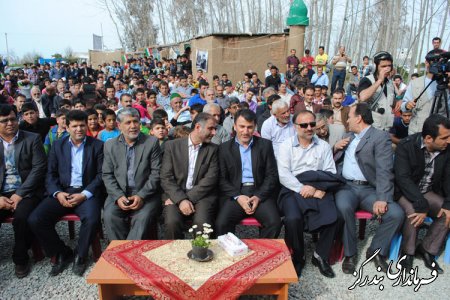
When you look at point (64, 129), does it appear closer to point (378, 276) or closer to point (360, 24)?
point (378, 276)

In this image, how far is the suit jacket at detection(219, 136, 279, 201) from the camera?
158 inches

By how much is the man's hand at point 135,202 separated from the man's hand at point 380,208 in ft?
8.24

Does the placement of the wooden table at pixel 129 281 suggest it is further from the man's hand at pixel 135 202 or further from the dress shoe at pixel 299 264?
the man's hand at pixel 135 202

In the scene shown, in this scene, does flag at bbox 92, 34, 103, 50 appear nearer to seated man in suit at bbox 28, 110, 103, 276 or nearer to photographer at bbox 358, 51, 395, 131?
seated man in suit at bbox 28, 110, 103, 276

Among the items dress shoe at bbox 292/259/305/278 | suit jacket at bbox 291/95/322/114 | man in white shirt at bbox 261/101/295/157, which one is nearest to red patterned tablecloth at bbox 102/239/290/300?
dress shoe at bbox 292/259/305/278

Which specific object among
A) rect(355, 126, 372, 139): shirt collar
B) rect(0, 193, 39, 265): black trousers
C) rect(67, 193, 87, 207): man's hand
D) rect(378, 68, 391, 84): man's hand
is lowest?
rect(0, 193, 39, 265): black trousers

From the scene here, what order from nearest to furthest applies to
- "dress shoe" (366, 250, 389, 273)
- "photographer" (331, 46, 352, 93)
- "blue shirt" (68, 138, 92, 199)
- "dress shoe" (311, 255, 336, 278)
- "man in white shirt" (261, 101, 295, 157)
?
"dress shoe" (311, 255, 336, 278), "dress shoe" (366, 250, 389, 273), "blue shirt" (68, 138, 92, 199), "man in white shirt" (261, 101, 295, 157), "photographer" (331, 46, 352, 93)

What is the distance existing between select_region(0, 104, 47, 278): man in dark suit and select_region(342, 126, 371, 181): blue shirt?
3574mm

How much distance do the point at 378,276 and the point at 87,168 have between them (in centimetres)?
338

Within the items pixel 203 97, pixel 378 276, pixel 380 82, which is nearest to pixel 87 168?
pixel 378 276

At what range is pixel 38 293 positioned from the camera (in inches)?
130

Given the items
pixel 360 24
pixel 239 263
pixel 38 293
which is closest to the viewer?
pixel 239 263

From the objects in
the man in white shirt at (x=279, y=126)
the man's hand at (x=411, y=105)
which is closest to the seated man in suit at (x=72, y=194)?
the man in white shirt at (x=279, y=126)

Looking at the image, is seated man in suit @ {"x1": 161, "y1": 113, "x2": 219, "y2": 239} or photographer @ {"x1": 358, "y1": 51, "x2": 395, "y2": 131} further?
photographer @ {"x1": 358, "y1": 51, "x2": 395, "y2": 131}
